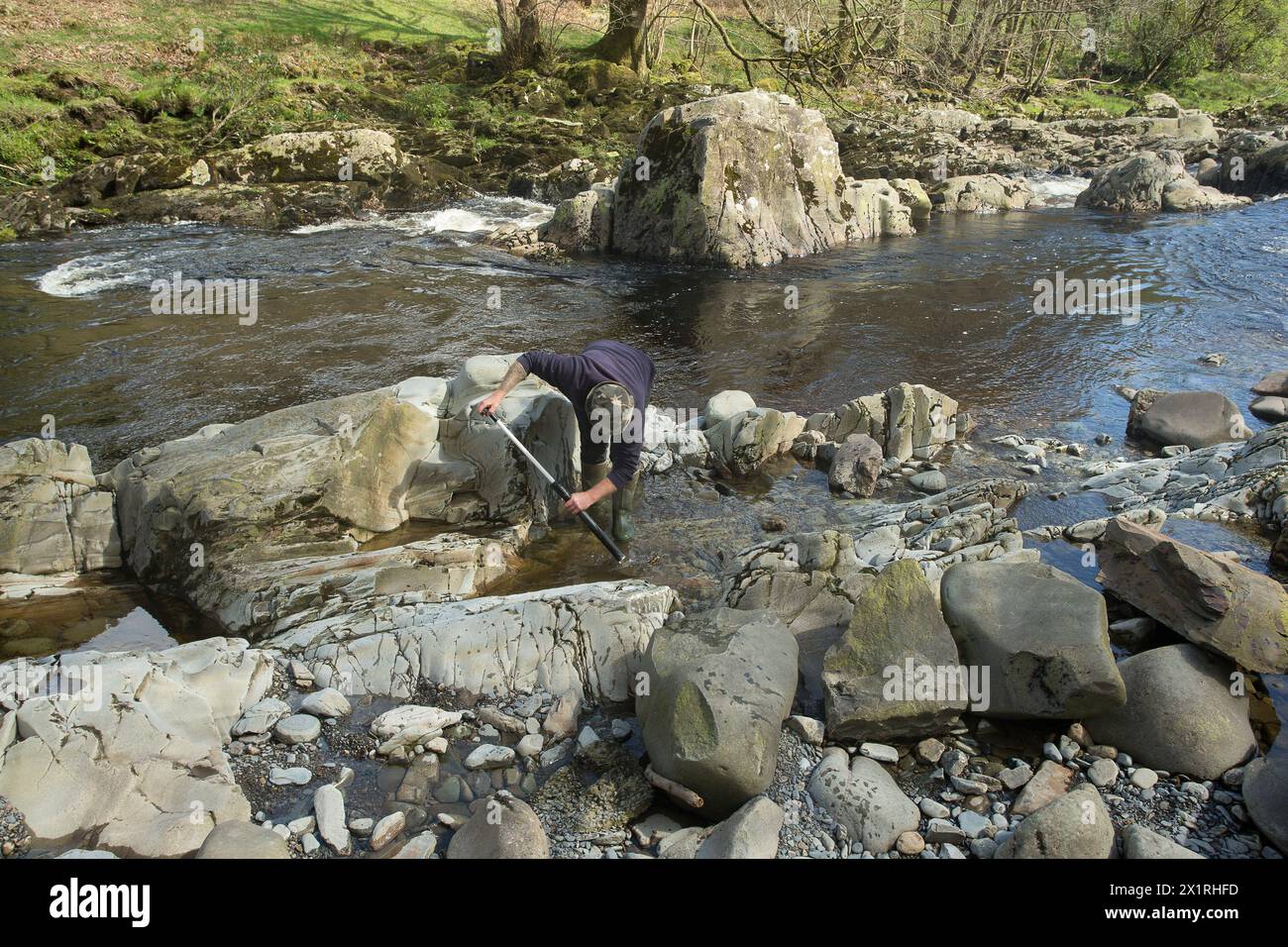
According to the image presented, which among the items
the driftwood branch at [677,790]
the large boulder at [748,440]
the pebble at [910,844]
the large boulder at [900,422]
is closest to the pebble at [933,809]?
the pebble at [910,844]

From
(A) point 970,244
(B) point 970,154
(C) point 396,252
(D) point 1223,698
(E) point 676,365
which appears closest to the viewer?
(D) point 1223,698

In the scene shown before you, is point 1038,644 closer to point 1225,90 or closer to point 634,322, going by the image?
point 634,322

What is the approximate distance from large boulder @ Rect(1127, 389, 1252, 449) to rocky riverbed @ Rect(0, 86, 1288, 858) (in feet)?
2.52

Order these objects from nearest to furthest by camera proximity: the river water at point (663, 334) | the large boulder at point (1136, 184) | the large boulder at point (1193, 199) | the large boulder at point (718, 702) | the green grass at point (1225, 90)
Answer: the large boulder at point (718, 702) → the river water at point (663, 334) → the large boulder at point (1193, 199) → the large boulder at point (1136, 184) → the green grass at point (1225, 90)

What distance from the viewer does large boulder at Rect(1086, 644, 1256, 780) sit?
391 centimetres

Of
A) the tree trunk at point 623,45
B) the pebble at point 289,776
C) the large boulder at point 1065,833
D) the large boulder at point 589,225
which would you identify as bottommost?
the pebble at point 289,776

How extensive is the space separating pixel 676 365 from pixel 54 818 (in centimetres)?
812

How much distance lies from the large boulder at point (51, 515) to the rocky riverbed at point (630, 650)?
24 millimetres

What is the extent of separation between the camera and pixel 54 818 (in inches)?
137

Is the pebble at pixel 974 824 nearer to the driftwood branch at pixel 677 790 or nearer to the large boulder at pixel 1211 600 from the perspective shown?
the driftwood branch at pixel 677 790

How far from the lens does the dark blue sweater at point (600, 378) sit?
19.9 ft

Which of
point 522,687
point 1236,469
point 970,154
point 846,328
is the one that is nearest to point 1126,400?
point 1236,469

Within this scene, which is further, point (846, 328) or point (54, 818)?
point (846, 328)
